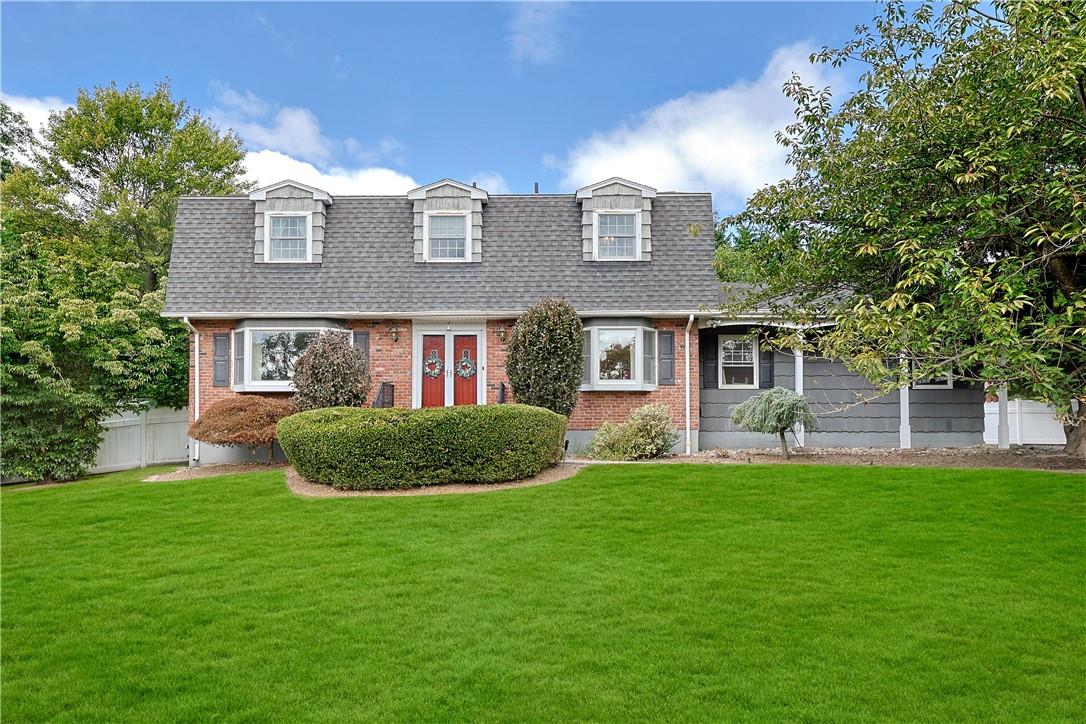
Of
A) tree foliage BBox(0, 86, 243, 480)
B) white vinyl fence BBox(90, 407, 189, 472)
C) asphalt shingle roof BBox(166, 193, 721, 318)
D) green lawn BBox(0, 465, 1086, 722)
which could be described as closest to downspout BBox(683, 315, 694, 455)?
asphalt shingle roof BBox(166, 193, 721, 318)

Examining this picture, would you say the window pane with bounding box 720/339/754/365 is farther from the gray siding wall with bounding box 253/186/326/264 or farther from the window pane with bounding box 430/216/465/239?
the gray siding wall with bounding box 253/186/326/264

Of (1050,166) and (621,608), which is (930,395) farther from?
(621,608)

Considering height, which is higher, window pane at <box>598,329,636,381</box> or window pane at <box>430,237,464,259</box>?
window pane at <box>430,237,464,259</box>

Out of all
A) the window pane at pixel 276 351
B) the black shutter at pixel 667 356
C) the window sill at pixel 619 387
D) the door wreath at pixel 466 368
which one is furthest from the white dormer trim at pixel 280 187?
the black shutter at pixel 667 356

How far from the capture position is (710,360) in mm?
15742

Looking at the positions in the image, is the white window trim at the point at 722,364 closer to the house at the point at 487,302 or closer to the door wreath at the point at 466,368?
the house at the point at 487,302

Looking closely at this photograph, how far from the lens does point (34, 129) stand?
24859mm

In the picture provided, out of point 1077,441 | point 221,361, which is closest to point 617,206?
point 221,361

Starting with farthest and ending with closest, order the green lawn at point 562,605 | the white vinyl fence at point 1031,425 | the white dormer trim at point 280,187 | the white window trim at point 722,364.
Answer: the white vinyl fence at point 1031,425, the white window trim at point 722,364, the white dormer trim at point 280,187, the green lawn at point 562,605

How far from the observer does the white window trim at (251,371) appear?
47.1 feet

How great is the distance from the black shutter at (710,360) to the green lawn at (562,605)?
5731 mm

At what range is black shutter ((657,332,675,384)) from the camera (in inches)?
584

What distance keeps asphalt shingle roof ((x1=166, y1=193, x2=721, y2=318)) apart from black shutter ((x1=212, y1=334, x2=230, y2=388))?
65 centimetres

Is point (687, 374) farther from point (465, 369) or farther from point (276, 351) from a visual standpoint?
point (276, 351)
